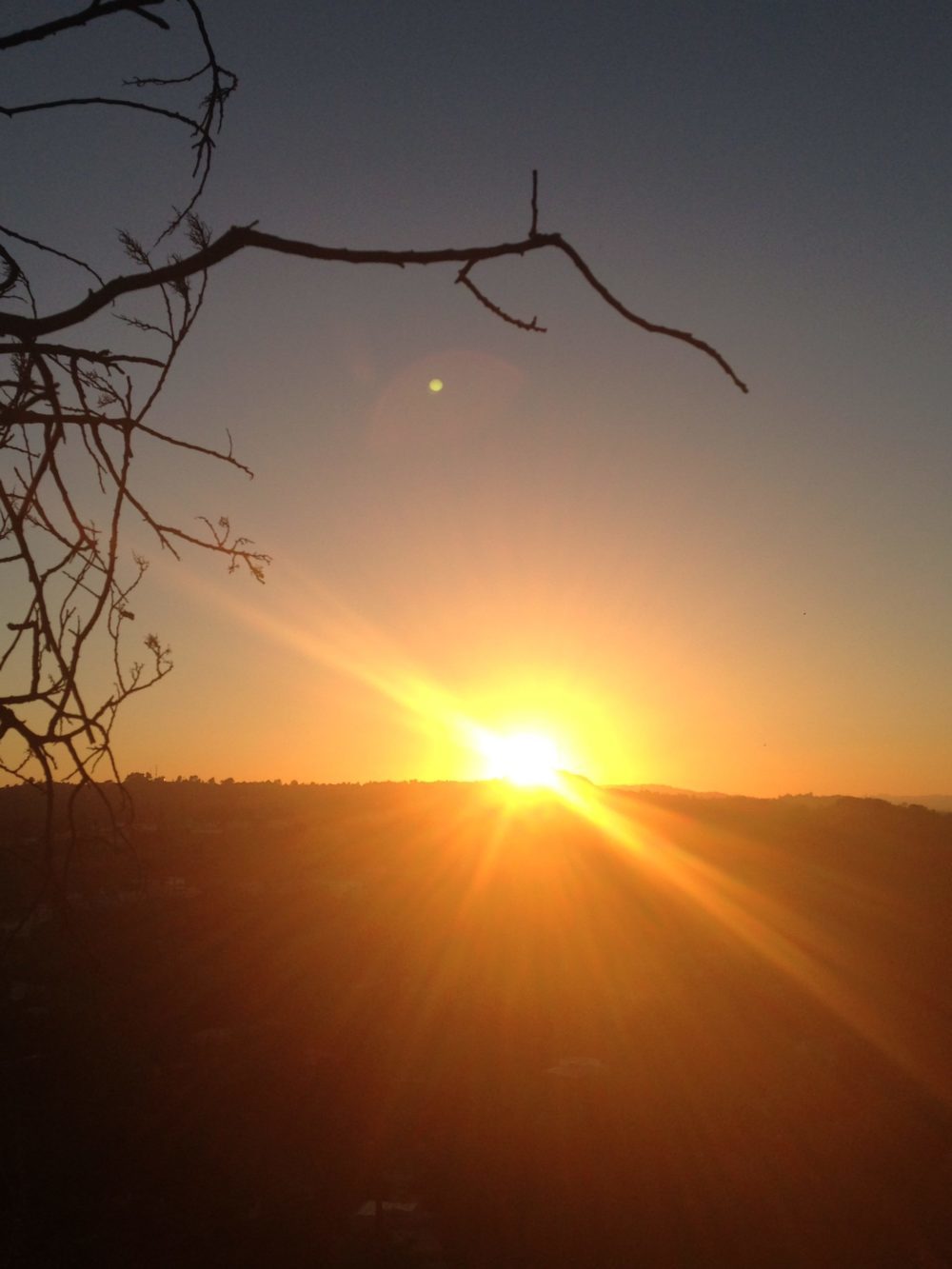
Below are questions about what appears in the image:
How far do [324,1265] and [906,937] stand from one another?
10.7 meters

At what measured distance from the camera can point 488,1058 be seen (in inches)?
389

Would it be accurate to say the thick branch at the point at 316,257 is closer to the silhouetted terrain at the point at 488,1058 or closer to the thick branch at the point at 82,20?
the thick branch at the point at 82,20

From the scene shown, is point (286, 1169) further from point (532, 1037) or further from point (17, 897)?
point (17, 897)

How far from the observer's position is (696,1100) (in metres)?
8.95

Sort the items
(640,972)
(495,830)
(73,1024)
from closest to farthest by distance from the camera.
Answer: (73,1024)
(640,972)
(495,830)

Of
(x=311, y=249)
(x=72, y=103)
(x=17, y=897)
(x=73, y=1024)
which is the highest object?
(x=72, y=103)

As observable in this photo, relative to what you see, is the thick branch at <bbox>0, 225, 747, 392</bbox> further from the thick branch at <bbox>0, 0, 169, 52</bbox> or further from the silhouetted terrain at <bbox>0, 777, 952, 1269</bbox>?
the silhouetted terrain at <bbox>0, 777, 952, 1269</bbox>

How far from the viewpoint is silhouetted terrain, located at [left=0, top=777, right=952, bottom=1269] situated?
6949 millimetres

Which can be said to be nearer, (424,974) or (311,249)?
(311,249)

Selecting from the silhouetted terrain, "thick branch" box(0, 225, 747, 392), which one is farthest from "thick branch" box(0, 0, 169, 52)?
the silhouetted terrain

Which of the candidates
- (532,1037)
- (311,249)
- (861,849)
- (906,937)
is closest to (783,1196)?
(532,1037)

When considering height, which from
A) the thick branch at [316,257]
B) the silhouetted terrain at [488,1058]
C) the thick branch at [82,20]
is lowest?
the silhouetted terrain at [488,1058]

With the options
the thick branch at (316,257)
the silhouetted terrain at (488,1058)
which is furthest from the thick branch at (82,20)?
the silhouetted terrain at (488,1058)

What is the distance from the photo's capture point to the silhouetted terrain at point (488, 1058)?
6949mm
